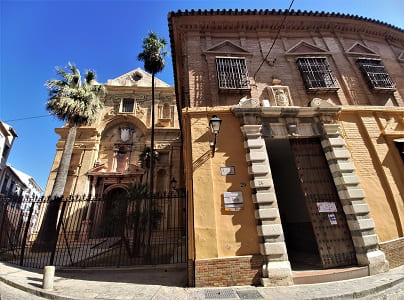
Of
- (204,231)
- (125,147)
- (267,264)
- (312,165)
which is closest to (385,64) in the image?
(312,165)

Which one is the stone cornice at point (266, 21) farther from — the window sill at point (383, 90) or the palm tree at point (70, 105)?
the palm tree at point (70, 105)

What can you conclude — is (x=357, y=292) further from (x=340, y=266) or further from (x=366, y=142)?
(x=366, y=142)

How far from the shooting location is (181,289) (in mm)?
4797

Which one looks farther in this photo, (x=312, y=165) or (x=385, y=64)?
(x=385, y=64)

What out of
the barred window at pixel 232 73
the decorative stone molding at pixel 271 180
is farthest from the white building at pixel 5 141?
the decorative stone molding at pixel 271 180

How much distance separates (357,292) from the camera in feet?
13.4

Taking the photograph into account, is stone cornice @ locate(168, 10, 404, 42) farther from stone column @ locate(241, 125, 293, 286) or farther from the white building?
the white building

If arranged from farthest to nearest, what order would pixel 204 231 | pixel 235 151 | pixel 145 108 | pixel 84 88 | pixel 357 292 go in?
1. pixel 145 108
2. pixel 84 88
3. pixel 235 151
4. pixel 204 231
5. pixel 357 292

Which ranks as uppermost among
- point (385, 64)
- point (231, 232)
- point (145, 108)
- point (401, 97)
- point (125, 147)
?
point (145, 108)

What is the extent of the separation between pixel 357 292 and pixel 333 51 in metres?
9.46

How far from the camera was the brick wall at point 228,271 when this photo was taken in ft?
15.8

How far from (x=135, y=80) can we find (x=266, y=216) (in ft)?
79.8

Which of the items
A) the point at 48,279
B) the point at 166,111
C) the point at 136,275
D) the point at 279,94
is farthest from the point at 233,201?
the point at 166,111

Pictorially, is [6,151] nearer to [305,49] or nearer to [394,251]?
[305,49]
